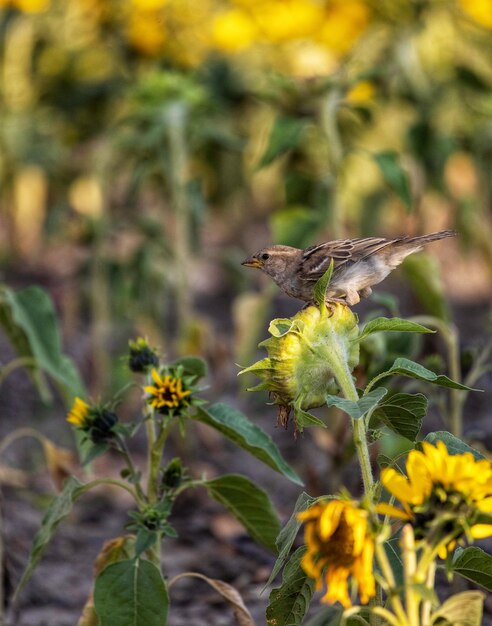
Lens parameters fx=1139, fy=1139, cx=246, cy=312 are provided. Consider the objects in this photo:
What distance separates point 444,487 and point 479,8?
130 inches

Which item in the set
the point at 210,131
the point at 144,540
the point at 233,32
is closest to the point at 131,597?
the point at 144,540

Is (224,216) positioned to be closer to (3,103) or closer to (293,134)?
(3,103)

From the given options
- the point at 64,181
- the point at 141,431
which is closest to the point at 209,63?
the point at 64,181

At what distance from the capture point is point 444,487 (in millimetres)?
1145

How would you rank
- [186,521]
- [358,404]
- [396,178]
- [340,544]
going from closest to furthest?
[340,544]
[358,404]
[396,178]
[186,521]

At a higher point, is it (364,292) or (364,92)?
(364,292)

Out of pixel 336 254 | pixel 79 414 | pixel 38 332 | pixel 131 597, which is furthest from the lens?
pixel 38 332

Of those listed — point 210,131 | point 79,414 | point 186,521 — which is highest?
point 79,414

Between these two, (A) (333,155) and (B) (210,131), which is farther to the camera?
(B) (210,131)

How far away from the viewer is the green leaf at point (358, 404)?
1239 millimetres

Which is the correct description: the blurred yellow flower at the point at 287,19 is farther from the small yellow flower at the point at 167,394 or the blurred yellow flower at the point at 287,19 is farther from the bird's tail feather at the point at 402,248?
the small yellow flower at the point at 167,394

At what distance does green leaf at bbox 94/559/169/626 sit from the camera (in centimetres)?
152

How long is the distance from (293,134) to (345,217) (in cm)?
198

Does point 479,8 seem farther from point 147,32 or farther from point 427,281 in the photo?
point 427,281
